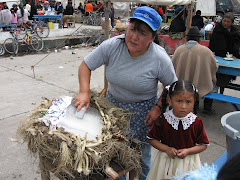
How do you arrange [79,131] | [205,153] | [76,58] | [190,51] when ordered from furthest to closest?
[76,58]
[190,51]
[205,153]
[79,131]

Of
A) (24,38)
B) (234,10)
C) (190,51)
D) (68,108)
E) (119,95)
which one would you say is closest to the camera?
(68,108)

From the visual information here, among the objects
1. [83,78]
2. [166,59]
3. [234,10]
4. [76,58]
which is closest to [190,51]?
[166,59]

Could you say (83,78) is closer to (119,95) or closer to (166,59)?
(119,95)

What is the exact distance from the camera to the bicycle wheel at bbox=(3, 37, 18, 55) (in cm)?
892

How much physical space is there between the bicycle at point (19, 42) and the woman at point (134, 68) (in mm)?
8119

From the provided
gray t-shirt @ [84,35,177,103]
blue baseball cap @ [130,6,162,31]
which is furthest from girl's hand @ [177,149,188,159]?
blue baseball cap @ [130,6,162,31]

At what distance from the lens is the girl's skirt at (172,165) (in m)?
1.81

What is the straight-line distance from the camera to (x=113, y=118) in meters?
1.66

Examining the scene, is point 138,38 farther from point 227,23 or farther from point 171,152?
point 227,23

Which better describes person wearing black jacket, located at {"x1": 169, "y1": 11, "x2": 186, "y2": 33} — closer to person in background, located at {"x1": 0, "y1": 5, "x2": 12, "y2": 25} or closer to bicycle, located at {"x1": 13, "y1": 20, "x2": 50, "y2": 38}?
bicycle, located at {"x1": 13, "y1": 20, "x2": 50, "y2": 38}

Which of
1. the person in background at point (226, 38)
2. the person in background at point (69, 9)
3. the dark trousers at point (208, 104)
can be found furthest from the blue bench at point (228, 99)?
the person in background at point (69, 9)

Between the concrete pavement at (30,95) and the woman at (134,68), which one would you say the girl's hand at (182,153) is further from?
the concrete pavement at (30,95)

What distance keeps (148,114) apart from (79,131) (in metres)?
0.65

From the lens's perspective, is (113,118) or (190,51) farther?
(190,51)
